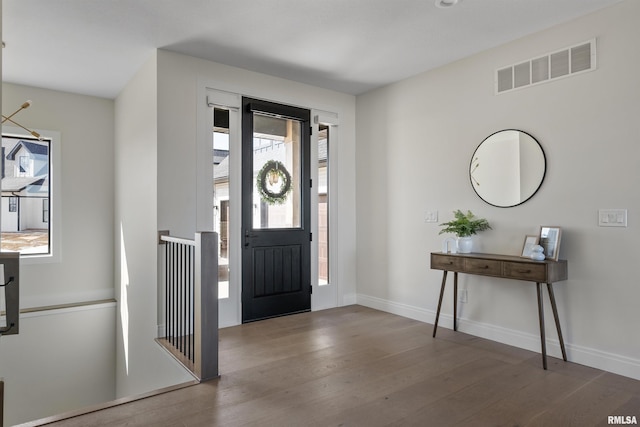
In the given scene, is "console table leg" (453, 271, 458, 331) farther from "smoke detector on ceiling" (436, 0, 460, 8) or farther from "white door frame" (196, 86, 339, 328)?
"smoke detector on ceiling" (436, 0, 460, 8)

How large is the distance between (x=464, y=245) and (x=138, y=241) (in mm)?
3276

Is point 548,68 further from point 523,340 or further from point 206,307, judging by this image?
point 206,307

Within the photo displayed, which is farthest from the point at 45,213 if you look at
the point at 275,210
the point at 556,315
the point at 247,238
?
the point at 556,315

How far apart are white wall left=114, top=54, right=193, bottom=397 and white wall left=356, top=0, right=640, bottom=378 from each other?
2.47 meters

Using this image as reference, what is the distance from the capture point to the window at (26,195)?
4.73m

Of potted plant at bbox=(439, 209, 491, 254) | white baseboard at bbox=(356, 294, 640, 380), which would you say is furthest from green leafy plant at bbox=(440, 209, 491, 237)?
white baseboard at bbox=(356, 294, 640, 380)

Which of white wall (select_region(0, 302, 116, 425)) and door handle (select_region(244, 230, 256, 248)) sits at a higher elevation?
door handle (select_region(244, 230, 256, 248))

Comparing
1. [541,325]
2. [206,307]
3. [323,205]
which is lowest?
[541,325]

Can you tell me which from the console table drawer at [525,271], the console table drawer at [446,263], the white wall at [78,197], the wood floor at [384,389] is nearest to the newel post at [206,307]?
the wood floor at [384,389]

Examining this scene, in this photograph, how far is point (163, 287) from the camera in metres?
3.68

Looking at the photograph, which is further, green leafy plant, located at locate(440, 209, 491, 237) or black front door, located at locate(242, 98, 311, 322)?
black front door, located at locate(242, 98, 311, 322)

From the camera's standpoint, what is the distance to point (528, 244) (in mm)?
3256

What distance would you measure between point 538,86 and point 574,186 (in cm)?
90

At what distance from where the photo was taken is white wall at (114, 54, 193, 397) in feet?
12.1
